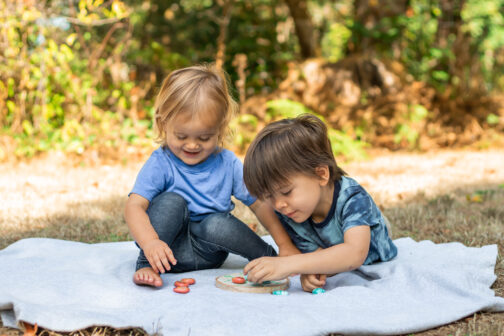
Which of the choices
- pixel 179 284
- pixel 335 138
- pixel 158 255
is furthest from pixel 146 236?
pixel 335 138

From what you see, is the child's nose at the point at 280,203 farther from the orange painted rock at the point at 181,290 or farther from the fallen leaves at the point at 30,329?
the fallen leaves at the point at 30,329

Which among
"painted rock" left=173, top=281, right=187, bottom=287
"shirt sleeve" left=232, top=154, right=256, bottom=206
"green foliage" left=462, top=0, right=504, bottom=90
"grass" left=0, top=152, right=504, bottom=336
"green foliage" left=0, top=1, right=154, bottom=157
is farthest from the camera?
"green foliage" left=462, top=0, right=504, bottom=90

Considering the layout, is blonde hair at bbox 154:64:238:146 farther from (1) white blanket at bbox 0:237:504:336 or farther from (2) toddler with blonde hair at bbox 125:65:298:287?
(1) white blanket at bbox 0:237:504:336

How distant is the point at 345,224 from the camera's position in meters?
2.23

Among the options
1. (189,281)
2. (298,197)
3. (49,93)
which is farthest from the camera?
(49,93)

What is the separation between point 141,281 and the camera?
2230 mm

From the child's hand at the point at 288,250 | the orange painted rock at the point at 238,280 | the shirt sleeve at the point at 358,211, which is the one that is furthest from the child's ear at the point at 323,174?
the orange painted rock at the point at 238,280

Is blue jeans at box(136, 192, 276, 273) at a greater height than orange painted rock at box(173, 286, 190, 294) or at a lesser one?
greater

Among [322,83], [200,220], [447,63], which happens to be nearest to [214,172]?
[200,220]

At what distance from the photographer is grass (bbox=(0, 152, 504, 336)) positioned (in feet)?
10.1

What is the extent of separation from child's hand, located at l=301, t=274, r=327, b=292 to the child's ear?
0.38 metres

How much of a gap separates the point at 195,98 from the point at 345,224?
2.83ft

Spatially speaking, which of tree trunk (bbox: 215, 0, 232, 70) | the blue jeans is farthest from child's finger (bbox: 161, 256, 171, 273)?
tree trunk (bbox: 215, 0, 232, 70)

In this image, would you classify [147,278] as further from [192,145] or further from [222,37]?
[222,37]
